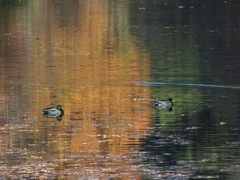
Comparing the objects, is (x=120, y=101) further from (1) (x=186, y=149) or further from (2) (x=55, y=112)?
→ (1) (x=186, y=149)

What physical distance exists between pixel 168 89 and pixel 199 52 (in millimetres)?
11427

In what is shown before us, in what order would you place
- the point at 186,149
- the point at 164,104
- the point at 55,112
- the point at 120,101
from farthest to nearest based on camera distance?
the point at 120,101 → the point at 164,104 → the point at 55,112 → the point at 186,149

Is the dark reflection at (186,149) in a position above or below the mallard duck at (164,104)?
below

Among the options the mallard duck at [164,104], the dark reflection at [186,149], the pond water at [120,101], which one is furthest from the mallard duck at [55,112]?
the mallard duck at [164,104]

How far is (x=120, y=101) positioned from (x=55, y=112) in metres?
3.07

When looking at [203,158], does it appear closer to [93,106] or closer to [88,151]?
[88,151]

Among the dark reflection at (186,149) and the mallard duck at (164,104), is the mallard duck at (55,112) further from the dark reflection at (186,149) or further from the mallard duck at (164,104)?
the mallard duck at (164,104)

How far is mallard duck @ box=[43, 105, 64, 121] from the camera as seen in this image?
21.7m

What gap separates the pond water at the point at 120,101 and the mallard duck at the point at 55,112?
0.80 ft

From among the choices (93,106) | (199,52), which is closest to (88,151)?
(93,106)

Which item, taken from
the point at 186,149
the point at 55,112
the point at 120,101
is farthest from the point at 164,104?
the point at 186,149

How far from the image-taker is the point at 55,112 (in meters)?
21.9

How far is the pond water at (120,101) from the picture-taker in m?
16.6

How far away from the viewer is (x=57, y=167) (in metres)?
16.2
